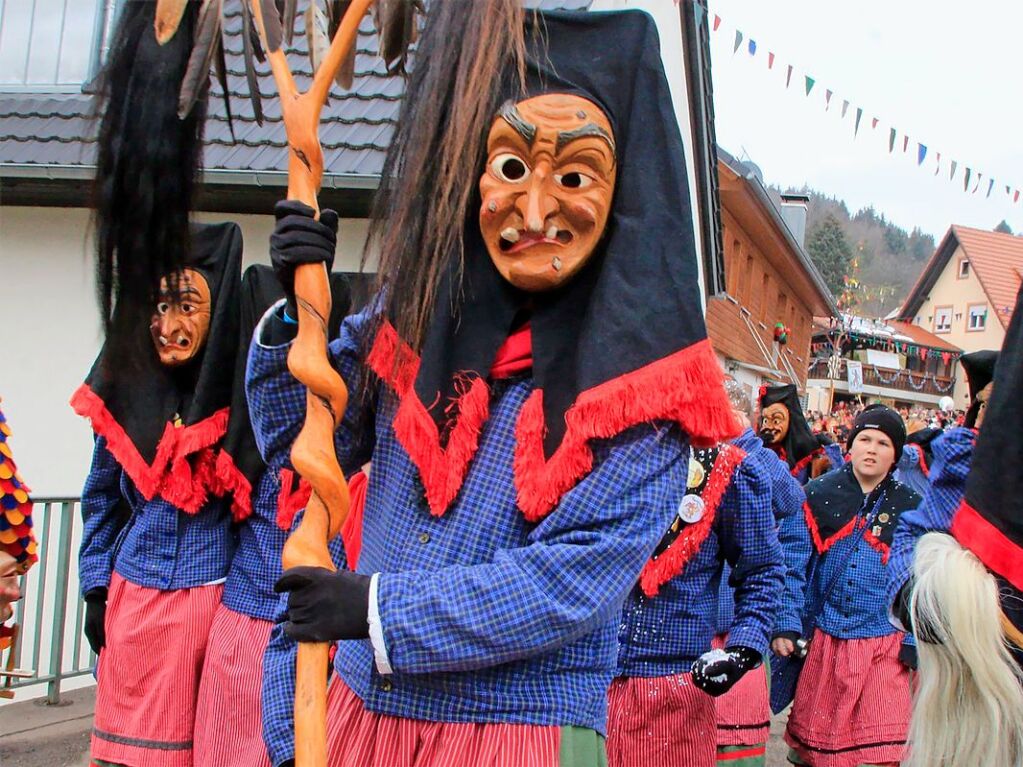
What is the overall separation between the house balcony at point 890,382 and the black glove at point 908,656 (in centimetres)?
3749

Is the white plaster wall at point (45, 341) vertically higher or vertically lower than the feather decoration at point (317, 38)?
lower

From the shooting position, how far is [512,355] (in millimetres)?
1904

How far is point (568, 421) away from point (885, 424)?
3.86 meters

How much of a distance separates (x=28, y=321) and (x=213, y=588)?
148 inches

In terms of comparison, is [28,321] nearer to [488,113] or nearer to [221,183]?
[221,183]

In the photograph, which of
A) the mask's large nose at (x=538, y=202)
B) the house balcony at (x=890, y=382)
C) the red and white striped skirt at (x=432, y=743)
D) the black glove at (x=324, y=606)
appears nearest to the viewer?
the black glove at (x=324, y=606)

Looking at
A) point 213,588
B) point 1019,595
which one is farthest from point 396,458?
point 213,588

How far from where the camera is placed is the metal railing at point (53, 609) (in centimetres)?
573

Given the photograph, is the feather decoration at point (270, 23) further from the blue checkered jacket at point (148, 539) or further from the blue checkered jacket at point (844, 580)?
the blue checkered jacket at point (844, 580)

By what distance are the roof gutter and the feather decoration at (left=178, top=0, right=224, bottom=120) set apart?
3.28m

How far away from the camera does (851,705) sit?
14.5 ft

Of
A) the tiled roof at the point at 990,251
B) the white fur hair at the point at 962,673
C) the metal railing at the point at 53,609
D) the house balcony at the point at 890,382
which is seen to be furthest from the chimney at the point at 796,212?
the white fur hair at the point at 962,673

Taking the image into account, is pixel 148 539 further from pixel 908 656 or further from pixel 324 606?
pixel 908 656

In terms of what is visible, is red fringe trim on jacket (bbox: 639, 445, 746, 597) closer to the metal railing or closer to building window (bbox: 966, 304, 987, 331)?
the metal railing
